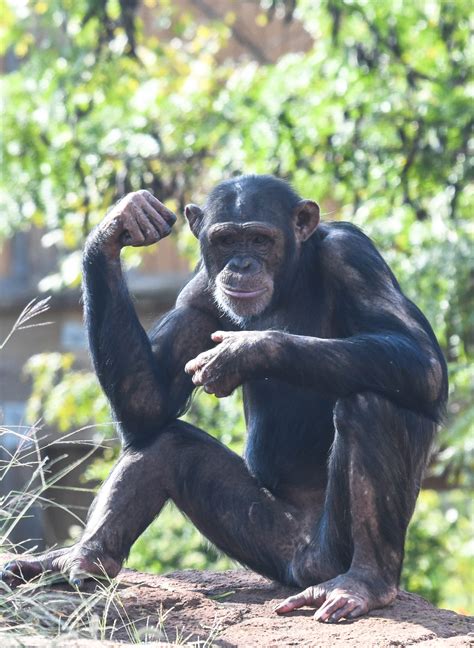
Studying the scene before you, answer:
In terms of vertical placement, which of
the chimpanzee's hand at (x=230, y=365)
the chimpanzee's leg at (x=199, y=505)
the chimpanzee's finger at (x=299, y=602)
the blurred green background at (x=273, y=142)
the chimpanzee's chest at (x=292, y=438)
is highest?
the blurred green background at (x=273, y=142)

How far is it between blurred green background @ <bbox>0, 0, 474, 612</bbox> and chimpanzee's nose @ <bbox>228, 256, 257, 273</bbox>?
3.19 metres

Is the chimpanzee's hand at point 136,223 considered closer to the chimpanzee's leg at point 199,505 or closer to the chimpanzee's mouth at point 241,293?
the chimpanzee's mouth at point 241,293

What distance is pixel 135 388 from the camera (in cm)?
543

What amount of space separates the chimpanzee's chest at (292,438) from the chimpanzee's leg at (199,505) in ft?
0.34

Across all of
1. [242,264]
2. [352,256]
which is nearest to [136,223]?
[242,264]

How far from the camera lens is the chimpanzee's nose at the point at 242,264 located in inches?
215

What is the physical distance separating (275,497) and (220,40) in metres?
7.42

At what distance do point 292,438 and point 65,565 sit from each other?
1146 millimetres

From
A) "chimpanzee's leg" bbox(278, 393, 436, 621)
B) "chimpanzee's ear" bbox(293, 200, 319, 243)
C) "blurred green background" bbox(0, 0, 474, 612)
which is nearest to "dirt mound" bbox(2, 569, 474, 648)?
"chimpanzee's leg" bbox(278, 393, 436, 621)

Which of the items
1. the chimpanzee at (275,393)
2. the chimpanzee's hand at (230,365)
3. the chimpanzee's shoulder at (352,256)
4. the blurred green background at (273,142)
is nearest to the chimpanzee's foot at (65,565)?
the chimpanzee at (275,393)

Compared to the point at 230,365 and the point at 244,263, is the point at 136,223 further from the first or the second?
the point at 230,365

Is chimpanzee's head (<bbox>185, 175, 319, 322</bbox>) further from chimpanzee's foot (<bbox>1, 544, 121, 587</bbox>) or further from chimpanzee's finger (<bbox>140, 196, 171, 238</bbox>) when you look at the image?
chimpanzee's foot (<bbox>1, 544, 121, 587</bbox>)

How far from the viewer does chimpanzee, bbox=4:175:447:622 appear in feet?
15.8

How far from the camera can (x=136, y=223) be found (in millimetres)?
5297
